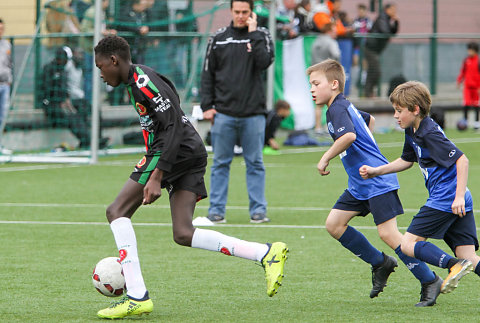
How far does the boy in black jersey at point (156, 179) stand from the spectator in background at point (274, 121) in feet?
31.7

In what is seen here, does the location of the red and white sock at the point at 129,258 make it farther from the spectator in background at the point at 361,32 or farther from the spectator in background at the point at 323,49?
the spectator in background at the point at 361,32

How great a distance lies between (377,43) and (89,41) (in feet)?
26.2

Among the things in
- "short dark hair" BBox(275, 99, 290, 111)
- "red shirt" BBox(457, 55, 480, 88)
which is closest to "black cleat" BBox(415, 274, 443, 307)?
"short dark hair" BBox(275, 99, 290, 111)

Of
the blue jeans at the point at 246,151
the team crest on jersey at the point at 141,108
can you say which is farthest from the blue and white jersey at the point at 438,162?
the blue jeans at the point at 246,151

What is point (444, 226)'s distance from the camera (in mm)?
5930

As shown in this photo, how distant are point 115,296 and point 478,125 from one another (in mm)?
17282

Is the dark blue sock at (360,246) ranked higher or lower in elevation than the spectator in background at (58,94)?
lower

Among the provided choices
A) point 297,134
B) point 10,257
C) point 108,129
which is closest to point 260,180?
point 10,257

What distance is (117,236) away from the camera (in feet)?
19.4

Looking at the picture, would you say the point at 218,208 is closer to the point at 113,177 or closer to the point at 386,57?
the point at 113,177

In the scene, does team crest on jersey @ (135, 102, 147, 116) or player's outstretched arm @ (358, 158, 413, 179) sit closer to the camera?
team crest on jersey @ (135, 102, 147, 116)

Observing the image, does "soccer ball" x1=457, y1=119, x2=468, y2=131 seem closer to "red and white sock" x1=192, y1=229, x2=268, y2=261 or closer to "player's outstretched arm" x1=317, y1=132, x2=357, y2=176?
"player's outstretched arm" x1=317, y1=132, x2=357, y2=176

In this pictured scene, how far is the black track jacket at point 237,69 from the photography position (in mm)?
9938

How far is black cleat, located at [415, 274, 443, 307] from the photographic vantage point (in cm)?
611
